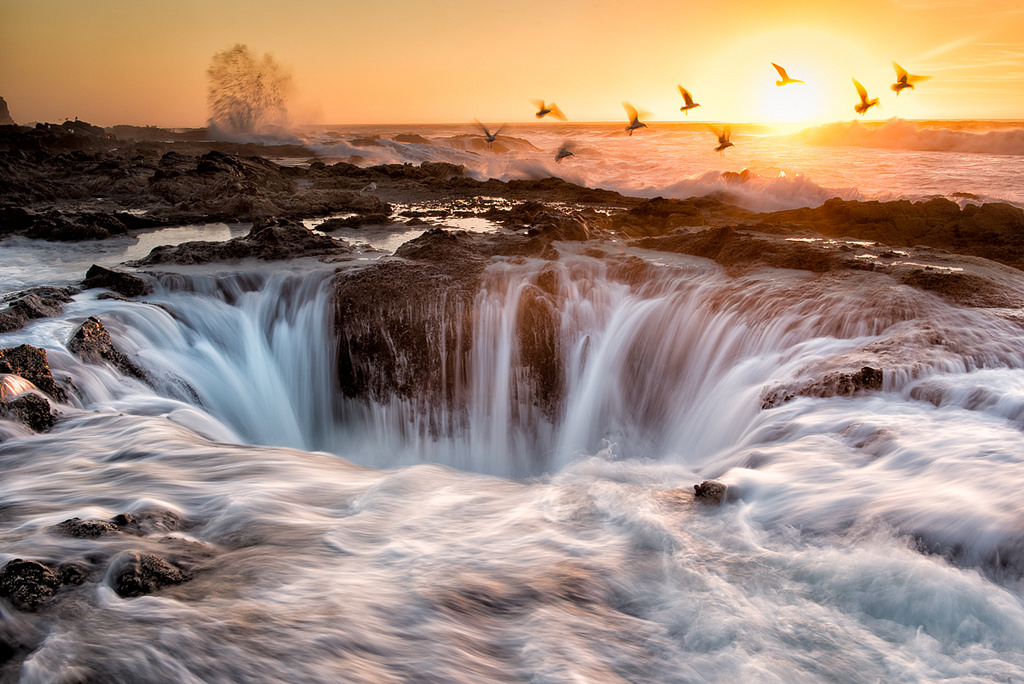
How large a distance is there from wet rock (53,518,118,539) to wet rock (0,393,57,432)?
1477mm

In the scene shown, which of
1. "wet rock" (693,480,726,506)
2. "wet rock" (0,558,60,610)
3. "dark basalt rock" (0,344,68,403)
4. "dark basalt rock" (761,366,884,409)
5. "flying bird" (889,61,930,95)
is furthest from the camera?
"flying bird" (889,61,930,95)

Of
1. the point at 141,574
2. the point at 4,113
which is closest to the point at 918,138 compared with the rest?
the point at 141,574

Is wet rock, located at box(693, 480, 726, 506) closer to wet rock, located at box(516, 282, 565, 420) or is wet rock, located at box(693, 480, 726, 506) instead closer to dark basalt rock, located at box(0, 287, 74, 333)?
wet rock, located at box(516, 282, 565, 420)

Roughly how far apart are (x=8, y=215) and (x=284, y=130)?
3863cm

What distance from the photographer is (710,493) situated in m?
3.59

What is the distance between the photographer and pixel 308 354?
6844mm

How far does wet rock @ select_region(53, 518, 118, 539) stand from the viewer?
2.94 m

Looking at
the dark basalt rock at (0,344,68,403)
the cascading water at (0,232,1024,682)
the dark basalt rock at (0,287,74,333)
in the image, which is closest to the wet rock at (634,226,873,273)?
the cascading water at (0,232,1024,682)

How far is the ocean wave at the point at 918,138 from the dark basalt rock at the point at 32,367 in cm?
3171

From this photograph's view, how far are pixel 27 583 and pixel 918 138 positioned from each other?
121 feet

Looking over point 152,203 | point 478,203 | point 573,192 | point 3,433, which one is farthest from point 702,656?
point 152,203

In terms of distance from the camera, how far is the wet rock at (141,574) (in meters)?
2.59

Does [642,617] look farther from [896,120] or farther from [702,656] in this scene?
[896,120]

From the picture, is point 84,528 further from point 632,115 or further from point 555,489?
point 632,115
